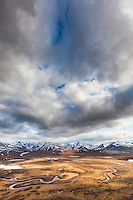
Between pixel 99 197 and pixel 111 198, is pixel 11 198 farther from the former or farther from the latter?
pixel 111 198

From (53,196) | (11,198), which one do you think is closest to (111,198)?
(53,196)

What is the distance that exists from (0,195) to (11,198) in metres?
9.35

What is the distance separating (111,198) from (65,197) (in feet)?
66.2

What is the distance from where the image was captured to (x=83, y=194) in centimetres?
5391

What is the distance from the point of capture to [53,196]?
170 ft

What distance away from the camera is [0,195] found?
56594mm

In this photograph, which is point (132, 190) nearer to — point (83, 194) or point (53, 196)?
point (83, 194)

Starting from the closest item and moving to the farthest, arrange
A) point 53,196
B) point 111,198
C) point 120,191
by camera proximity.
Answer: point 111,198, point 53,196, point 120,191

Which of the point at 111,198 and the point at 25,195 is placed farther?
the point at 25,195

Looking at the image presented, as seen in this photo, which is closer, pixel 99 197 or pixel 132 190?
pixel 99 197

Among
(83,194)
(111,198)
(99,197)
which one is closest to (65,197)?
(83,194)

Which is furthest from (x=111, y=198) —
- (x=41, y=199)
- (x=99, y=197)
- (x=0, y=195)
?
(x=0, y=195)

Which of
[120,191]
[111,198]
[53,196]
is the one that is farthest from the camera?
[120,191]

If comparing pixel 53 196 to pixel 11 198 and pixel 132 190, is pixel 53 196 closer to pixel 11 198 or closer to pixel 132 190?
pixel 11 198
